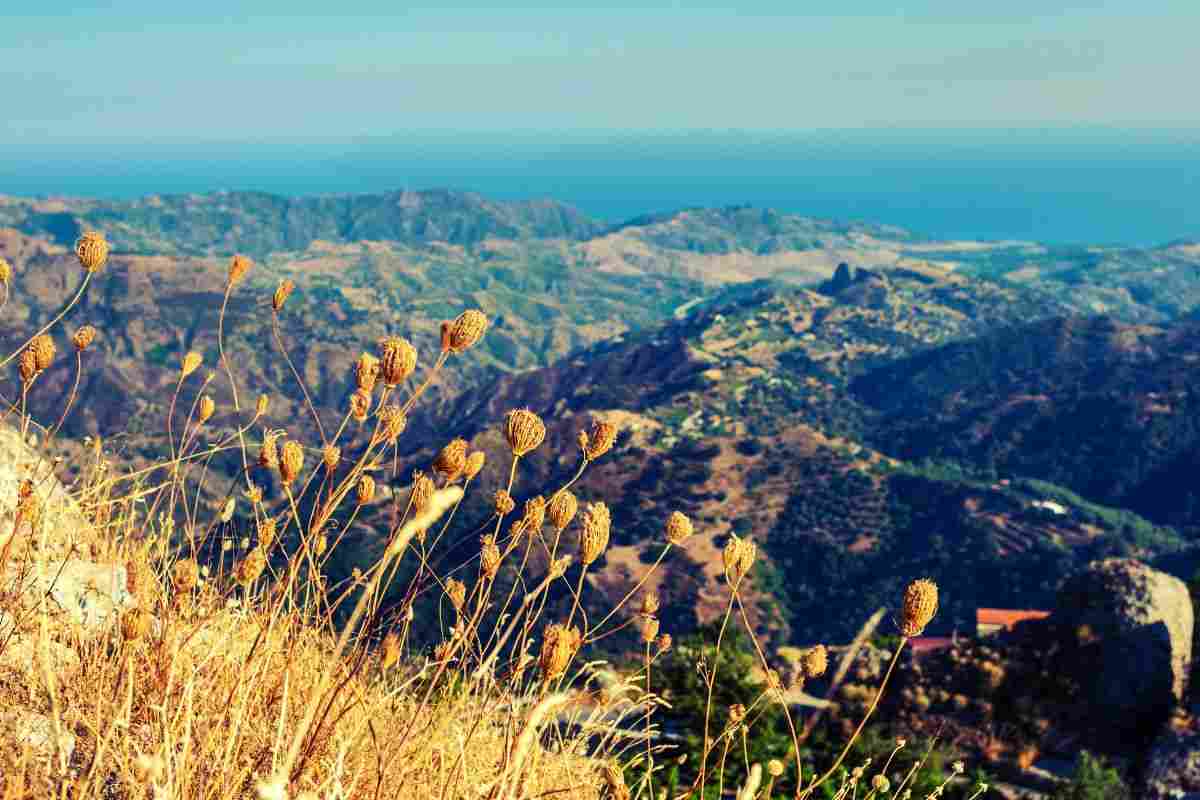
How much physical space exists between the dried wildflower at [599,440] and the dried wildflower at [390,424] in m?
0.55

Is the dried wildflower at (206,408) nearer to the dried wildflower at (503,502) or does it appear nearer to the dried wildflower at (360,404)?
the dried wildflower at (360,404)

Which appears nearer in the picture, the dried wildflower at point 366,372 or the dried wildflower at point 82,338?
the dried wildflower at point 366,372

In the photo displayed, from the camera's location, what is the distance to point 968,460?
5310 inches

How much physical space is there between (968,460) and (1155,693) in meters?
130

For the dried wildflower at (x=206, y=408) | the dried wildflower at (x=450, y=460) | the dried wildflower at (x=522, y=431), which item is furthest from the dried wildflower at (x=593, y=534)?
the dried wildflower at (x=206, y=408)

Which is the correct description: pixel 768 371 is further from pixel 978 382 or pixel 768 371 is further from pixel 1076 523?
pixel 1076 523

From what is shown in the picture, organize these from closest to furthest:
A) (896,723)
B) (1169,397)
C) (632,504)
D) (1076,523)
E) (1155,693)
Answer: (1155,693) → (896,723) → (1076,523) → (632,504) → (1169,397)

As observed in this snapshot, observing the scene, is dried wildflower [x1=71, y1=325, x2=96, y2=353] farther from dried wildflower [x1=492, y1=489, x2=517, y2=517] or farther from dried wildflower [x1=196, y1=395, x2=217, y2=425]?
dried wildflower [x1=492, y1=489, x2=517, y2=517]

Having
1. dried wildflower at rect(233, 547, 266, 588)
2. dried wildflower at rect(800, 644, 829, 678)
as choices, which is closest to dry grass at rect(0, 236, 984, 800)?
dried wildflower at rect(233, 547, 266, 588)

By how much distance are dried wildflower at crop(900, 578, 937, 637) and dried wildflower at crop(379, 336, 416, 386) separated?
1367 mm

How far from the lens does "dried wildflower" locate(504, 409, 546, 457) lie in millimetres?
2318

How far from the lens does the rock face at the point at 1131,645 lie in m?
13.6

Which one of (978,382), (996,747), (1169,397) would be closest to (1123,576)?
(996,747)

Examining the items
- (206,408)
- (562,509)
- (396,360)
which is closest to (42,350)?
(206,408)
